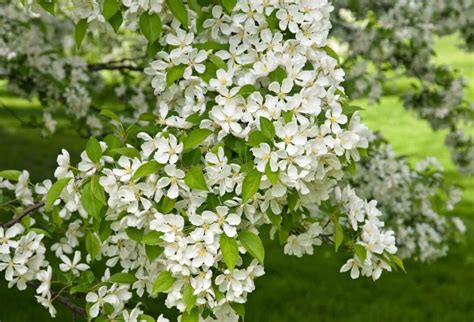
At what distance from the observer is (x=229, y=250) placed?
246 centimetres

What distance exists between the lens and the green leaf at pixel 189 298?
252 cm

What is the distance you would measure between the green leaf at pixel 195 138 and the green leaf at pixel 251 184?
0.22 metres

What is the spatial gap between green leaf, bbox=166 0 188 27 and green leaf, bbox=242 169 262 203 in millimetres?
742

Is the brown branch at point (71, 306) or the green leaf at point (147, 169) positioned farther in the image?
the brown branch at point (71, 306)

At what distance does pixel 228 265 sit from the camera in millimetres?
2424

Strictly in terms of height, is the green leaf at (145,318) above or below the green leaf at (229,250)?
below

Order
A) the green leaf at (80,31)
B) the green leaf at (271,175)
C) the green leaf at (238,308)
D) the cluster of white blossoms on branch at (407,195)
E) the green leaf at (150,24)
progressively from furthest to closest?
the cluster of white blossoms on branch at (407,195) → the green leaf at (80,31) → the green leaf at (150,24) → the green leaf at (238,308) → the green leaf at (271,175)

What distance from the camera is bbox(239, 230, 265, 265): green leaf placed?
2.48 metres

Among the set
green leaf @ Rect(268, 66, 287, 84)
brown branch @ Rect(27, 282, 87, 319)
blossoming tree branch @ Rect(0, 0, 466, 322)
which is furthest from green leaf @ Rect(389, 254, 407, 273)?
brown branch @ Rect(27, 282, 87, 319)

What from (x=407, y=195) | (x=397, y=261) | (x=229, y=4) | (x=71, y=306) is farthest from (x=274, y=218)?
(x=407, y=195)

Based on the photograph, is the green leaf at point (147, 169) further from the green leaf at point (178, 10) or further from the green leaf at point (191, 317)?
the green leaf at point (178, 10)

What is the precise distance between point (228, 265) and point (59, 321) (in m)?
4.03

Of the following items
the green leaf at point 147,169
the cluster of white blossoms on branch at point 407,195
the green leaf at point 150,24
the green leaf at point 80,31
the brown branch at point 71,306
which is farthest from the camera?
the cluster of white blossoms on branch at point 407,195

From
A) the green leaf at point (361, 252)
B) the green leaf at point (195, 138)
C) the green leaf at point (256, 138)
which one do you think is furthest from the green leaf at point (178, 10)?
the green leaf at point (361, 252)
